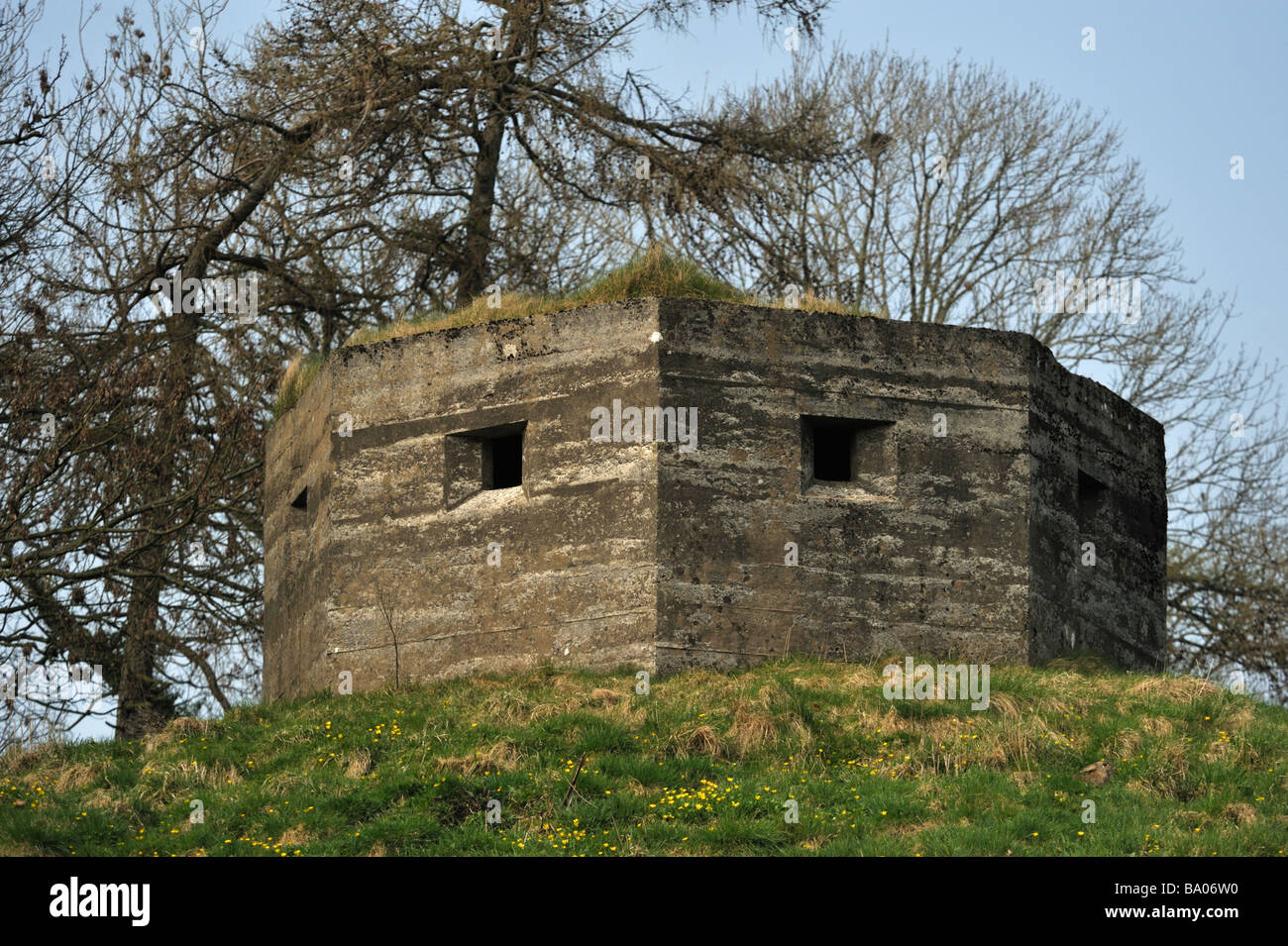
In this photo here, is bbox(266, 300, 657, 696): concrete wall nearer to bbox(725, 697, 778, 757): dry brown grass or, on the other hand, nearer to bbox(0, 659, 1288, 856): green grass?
bbox(0, 659, 1288, 856): green grass

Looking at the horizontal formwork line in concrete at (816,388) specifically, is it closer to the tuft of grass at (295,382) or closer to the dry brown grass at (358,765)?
the dry brown grass at (358,765)

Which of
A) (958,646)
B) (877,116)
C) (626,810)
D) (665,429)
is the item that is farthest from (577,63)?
(626,810)

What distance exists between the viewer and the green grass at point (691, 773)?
484 inches

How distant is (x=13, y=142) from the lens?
16734 mm

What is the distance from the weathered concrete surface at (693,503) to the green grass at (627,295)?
13.7 inches

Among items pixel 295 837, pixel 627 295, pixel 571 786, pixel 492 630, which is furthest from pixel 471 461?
pixel 295 837

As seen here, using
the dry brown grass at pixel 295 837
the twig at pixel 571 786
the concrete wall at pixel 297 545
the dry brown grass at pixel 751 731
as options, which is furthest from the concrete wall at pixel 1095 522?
the dry brown grass at pixel 295 837

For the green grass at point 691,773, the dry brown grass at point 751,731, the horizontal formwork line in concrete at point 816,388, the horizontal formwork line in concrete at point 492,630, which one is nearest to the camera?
the green grass at point 691,773

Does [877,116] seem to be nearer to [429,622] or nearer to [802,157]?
[802,157]

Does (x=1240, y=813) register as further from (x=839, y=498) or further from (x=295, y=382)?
(x=295, y=382)

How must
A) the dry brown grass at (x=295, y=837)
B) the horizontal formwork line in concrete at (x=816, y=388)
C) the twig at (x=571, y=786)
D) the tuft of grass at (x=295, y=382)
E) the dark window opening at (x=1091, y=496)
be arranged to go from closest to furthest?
the dry brown grass at (x=295, y=837) < the twig at (x=571, y=786) < the horizontal formwork line in concrete at (x=816, y=388) < the dark window opening at (x=1091, y=496) < the tuft of grass at (x=295, y=382)

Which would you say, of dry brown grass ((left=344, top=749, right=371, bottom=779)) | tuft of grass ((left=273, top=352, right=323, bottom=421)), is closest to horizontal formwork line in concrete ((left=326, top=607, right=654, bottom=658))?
dry brown grass ((left=344, top=749, right=371, bottom=779))

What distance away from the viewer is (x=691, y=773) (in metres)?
13.5
